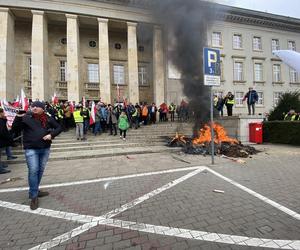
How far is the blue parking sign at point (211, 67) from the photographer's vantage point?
23.7ft

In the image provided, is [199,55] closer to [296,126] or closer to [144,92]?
[296,126]

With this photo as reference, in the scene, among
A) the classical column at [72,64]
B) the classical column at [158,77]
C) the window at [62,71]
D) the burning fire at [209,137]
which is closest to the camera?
the burning fire at [209,137]

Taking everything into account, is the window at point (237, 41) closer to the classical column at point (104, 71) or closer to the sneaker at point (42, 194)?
the classical column at point (104, 71)

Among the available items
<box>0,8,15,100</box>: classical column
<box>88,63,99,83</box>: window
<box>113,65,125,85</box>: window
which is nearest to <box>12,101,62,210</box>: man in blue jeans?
<box>0,8,15,100</box>: classical column

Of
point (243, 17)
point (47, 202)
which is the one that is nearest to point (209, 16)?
point (47, 202)

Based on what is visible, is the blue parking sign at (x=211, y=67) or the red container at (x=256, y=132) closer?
the blue parking sign at (x=211, y=67)

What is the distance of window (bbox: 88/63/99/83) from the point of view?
87.0 ft

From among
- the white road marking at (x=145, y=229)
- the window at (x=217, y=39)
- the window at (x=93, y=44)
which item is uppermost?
the window at (x=217, y=39)

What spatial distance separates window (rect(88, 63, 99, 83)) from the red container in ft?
61.0

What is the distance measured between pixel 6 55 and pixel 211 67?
20.4m

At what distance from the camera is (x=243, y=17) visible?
3027 cm

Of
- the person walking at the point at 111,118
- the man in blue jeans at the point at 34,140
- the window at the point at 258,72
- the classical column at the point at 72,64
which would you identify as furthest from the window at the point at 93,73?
the man in blue jeans at the point at 34,140

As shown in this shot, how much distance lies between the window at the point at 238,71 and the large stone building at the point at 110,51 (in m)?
0.13

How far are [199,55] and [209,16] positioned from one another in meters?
2.25
